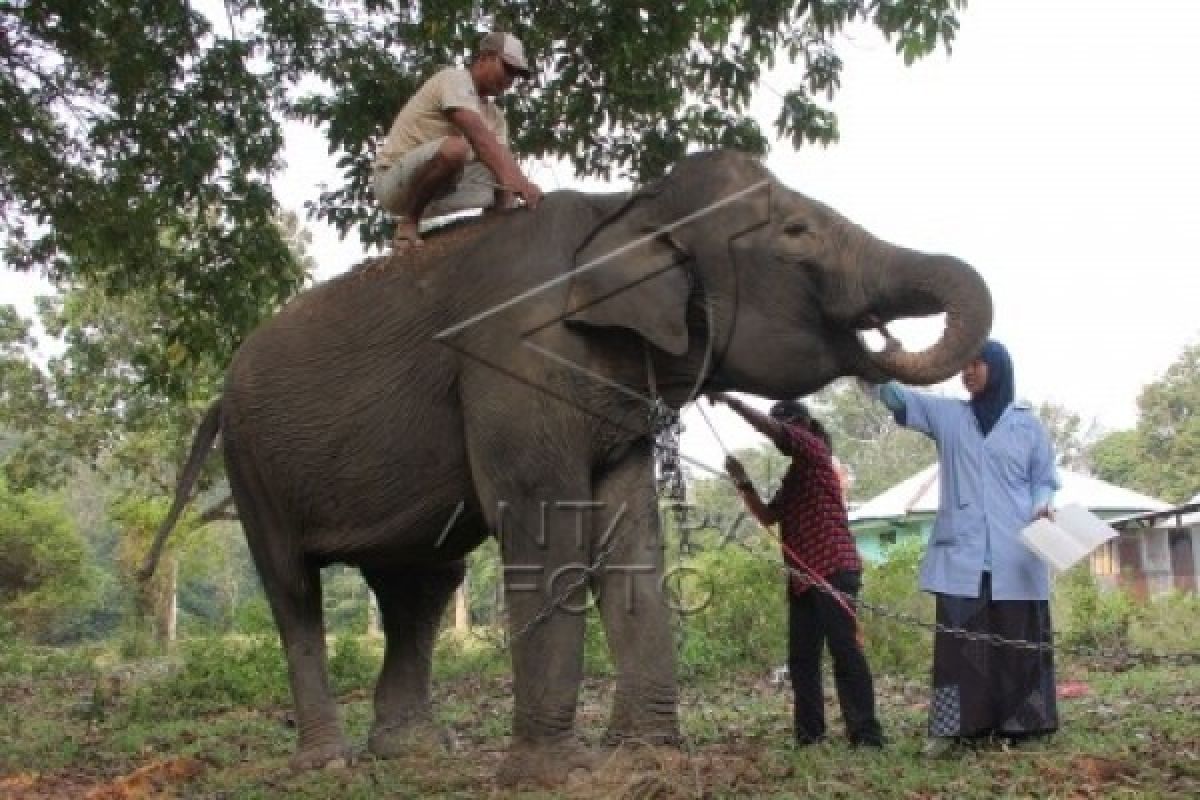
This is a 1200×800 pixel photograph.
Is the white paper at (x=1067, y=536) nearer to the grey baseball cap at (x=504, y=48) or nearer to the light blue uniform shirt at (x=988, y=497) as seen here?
the light blue uniform shirt at (x=988, y=497)

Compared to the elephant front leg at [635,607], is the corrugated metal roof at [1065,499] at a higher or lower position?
higher

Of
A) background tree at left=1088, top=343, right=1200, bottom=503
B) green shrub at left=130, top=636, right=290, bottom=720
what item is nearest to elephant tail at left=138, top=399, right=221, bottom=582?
green shrub at left=130, top=636, right=290, bottom=720

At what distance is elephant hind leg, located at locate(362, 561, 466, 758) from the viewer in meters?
6.46

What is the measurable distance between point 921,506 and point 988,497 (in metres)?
22.1

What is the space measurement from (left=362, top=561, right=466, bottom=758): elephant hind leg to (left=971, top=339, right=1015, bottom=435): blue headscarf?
2.55 m

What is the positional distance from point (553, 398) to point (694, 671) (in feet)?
20.0

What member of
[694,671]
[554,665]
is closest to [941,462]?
[554,665]

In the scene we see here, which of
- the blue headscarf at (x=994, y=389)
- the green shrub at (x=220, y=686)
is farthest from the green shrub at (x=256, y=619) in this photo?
the blue headscarf at (x=994, y=389)

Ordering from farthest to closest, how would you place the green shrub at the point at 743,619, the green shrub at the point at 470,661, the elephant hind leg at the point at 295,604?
the green shrub at the point at 470,661 → the green shrub at the point at 743,619 → the elephant hind leg at the point at 295,604

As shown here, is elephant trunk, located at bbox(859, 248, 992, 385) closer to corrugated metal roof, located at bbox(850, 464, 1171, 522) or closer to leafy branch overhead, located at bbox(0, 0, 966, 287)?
leafy branch overhead, located at bbox(0, 0, 966, 287)

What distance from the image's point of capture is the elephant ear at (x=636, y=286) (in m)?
4.93

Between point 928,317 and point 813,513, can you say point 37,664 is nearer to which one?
point 813,513

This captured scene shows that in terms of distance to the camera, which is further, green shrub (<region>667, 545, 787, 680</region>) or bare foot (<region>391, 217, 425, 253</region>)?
green shrub (<region>667, 545, 787, 680</region>)

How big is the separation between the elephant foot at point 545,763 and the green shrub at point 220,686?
5340 mm
